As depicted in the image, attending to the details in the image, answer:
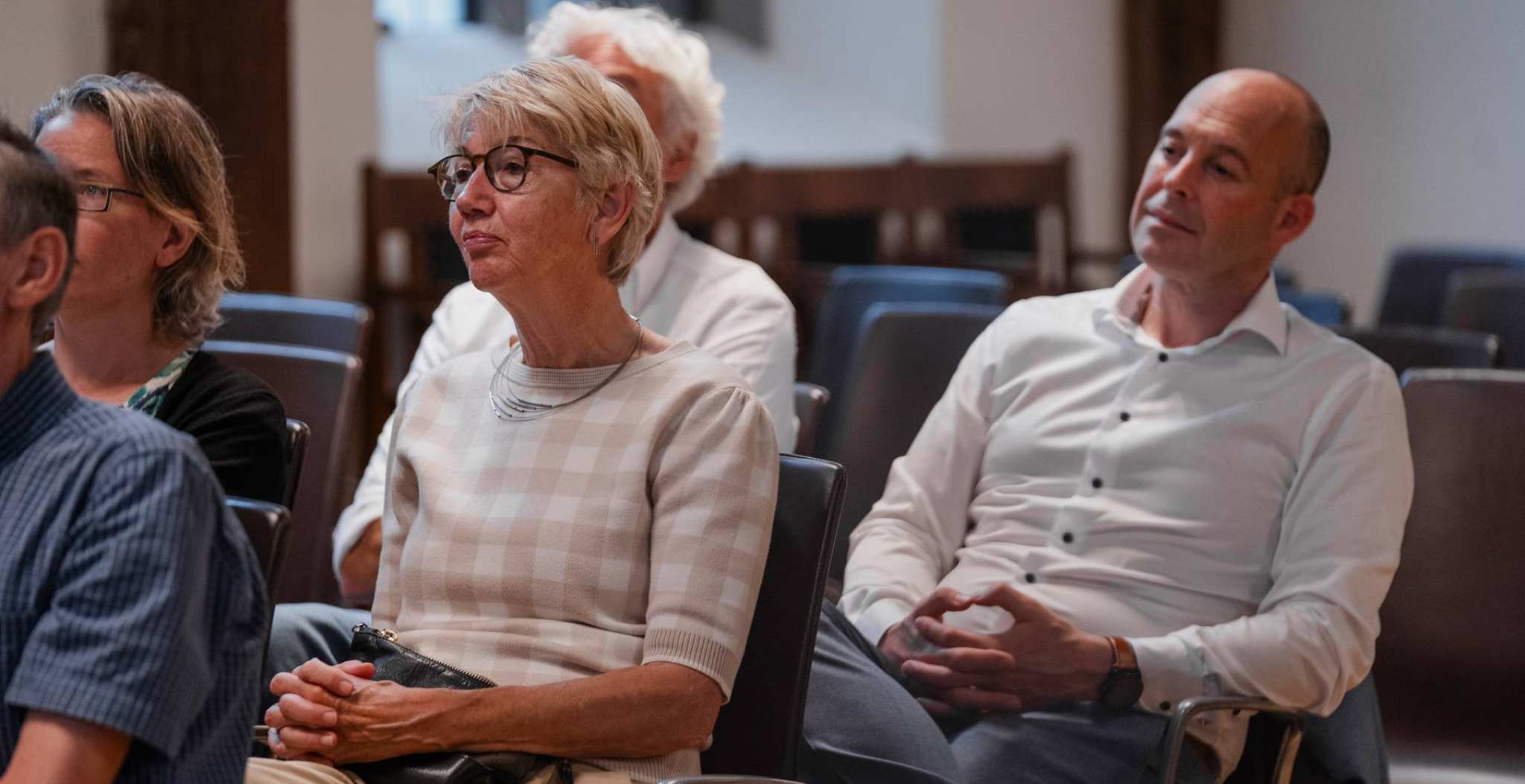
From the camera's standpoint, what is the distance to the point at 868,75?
7613 millimetres

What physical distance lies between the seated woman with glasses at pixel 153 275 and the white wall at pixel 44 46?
211 centimetres

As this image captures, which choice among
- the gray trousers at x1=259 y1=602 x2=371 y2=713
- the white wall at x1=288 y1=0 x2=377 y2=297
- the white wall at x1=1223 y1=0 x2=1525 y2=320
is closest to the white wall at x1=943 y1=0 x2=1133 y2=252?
the white wall at x1=1223 y1=0 x2=1525 y2=320

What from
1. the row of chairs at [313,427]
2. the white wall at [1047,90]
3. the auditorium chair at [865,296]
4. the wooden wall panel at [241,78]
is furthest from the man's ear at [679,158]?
the white wall at [1047,90]

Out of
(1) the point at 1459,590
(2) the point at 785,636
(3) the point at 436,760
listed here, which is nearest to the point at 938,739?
(2) the point at 785,636

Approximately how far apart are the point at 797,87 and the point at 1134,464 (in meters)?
5.49

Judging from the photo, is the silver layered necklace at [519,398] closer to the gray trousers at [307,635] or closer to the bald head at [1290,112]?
the gray trousers at [307,635]

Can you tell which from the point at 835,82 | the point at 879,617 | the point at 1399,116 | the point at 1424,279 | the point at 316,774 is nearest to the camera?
the point at 316,774

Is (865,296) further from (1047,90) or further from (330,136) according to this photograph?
(1047,90)

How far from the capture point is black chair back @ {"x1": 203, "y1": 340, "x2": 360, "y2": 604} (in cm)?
251

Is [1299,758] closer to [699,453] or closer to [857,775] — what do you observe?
[857,775]

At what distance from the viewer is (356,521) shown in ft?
7.80

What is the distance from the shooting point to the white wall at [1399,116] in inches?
292

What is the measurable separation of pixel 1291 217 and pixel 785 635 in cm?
113

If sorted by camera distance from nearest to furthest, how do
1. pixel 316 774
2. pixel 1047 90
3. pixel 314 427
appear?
pixel 316 774 < pixel 314 427 < pixel 1047 90
